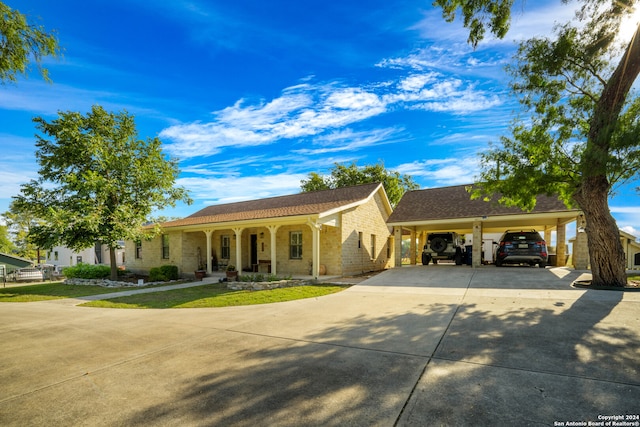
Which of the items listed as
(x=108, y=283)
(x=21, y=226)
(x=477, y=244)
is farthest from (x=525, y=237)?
(x=21, y=226)

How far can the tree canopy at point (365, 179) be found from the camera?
3256cm

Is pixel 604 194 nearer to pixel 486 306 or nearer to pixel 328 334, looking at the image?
pixel 486 306

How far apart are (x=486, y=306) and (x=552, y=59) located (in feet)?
25.9

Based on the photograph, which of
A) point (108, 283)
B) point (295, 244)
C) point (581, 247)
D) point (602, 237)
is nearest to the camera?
point (602, 237)

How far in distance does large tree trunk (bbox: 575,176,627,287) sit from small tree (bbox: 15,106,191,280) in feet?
64.5

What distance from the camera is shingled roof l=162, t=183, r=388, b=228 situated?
53.7 feet

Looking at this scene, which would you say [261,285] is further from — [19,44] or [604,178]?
[604,178]

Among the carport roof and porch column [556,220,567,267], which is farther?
porch column [556,220,567,267]

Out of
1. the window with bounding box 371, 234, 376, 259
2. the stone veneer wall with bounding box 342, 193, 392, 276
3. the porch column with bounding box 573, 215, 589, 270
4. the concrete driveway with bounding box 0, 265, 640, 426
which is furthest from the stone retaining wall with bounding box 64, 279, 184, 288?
the porch column with bounding box 573, 215, 589, 270

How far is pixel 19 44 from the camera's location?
5.93 m

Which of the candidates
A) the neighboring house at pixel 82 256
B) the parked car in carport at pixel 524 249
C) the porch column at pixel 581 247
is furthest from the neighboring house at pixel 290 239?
the neighboring house at pixel 82 256

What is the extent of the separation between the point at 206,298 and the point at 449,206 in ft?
43.8

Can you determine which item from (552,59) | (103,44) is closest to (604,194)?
(552,59)

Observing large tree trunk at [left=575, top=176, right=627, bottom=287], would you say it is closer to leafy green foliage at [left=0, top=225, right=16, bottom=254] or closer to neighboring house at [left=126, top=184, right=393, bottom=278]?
neighboring house at [left=126, top=184, right=393, bottom=278]
